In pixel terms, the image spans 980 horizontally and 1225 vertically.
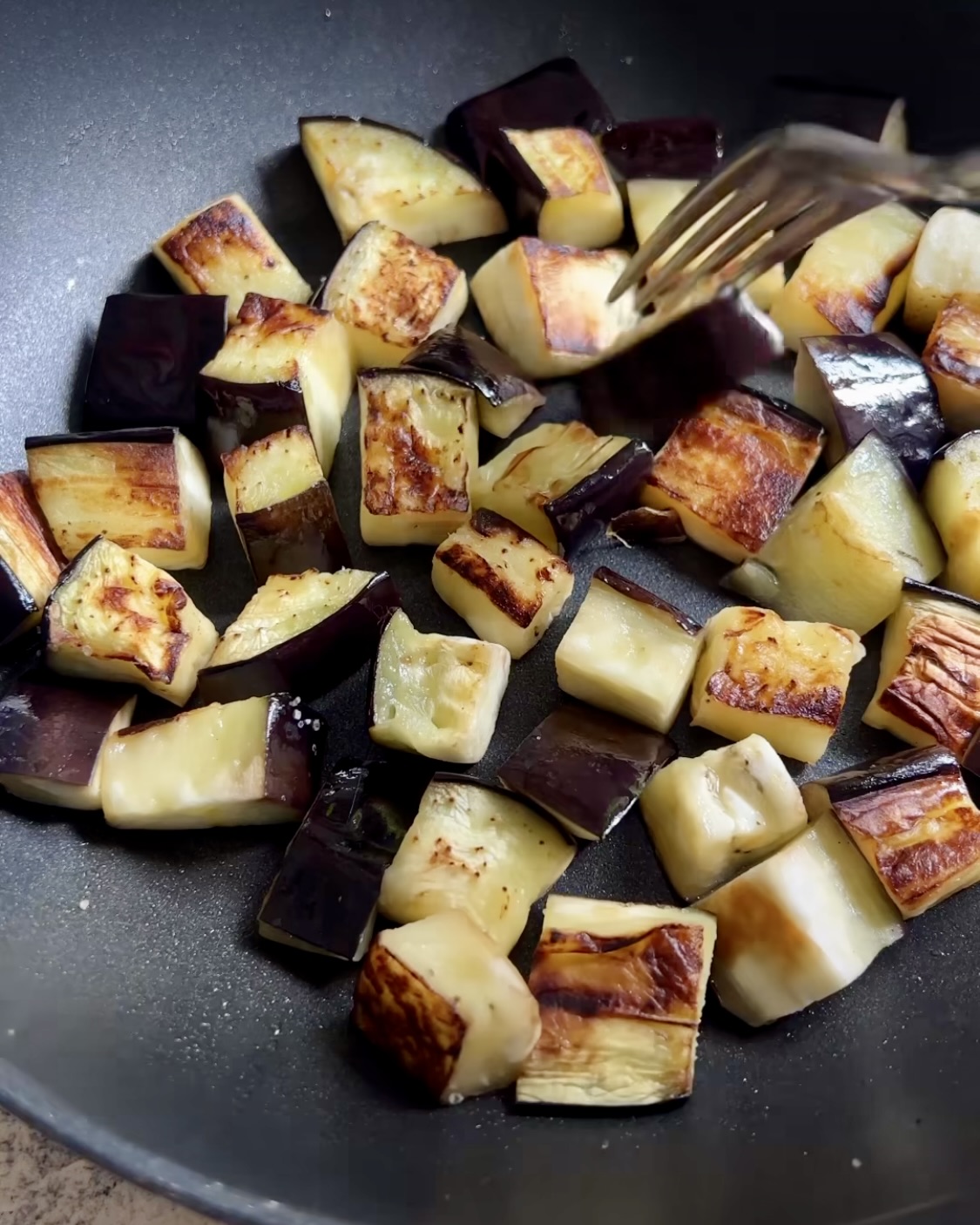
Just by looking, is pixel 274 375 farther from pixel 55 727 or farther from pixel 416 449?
pixel 55 727

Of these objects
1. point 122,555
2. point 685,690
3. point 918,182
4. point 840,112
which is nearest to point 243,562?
point 122,555

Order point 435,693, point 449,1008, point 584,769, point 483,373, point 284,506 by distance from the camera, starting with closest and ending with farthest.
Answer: point 449,1008 < point 584,769 < point 435,693 < point 284,506 < point 483,373

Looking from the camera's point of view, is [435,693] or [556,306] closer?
[435,693]

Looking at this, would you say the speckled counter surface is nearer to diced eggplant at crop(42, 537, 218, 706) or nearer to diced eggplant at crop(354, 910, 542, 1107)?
diced eggplant at crop(354, 910, 542, 1107)

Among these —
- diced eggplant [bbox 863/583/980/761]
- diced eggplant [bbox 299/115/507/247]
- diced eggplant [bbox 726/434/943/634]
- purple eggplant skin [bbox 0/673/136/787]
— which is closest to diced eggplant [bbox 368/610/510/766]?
purple eggplant skin [bbox 0/673/136/787]

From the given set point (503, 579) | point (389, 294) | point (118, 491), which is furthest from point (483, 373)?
point (118, 491)

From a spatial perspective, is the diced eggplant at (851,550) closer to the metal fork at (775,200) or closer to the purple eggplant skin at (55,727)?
the metal fork at (775,200)
